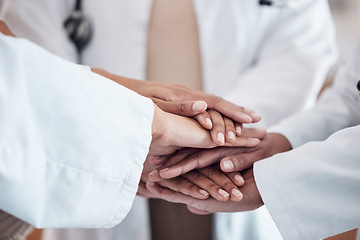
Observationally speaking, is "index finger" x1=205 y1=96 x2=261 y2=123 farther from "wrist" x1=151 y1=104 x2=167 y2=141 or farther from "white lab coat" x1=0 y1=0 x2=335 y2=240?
"white lab coat" x1=0 y1=0 x2=335 y2=240

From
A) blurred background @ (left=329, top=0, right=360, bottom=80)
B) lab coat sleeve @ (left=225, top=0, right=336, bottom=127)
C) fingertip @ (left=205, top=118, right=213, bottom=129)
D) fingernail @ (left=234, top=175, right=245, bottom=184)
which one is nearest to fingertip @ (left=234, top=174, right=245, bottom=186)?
fingernail @ (left=234, top=175, right=245, bottom=184)

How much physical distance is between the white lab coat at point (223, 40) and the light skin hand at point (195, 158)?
0.29 meters

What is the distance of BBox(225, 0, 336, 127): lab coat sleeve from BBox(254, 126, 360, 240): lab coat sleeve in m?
0.34

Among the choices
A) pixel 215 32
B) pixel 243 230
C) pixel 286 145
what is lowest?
pixel 243 230

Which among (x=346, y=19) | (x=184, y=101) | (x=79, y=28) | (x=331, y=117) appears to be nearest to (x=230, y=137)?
(x=184, y=101)

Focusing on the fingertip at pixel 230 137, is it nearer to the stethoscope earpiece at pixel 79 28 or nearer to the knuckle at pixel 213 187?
the knuckle at pixel 213 187

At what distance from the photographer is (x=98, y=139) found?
53cm

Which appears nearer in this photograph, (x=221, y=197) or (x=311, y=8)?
(x=221, y=197)

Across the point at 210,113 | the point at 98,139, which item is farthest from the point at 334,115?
the point at 98,139

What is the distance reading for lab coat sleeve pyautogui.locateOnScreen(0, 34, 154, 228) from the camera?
1.57 feet

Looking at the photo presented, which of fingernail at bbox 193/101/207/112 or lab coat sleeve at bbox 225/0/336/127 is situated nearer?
fingernail at bbox 193/101/207/112

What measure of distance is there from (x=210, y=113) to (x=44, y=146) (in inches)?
13.5

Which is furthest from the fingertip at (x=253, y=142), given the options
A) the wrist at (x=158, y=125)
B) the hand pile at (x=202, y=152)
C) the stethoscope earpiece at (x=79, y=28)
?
the stethoscope earpiece at (x=79, y=28)

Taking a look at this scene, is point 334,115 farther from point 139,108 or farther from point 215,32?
point 139,108
